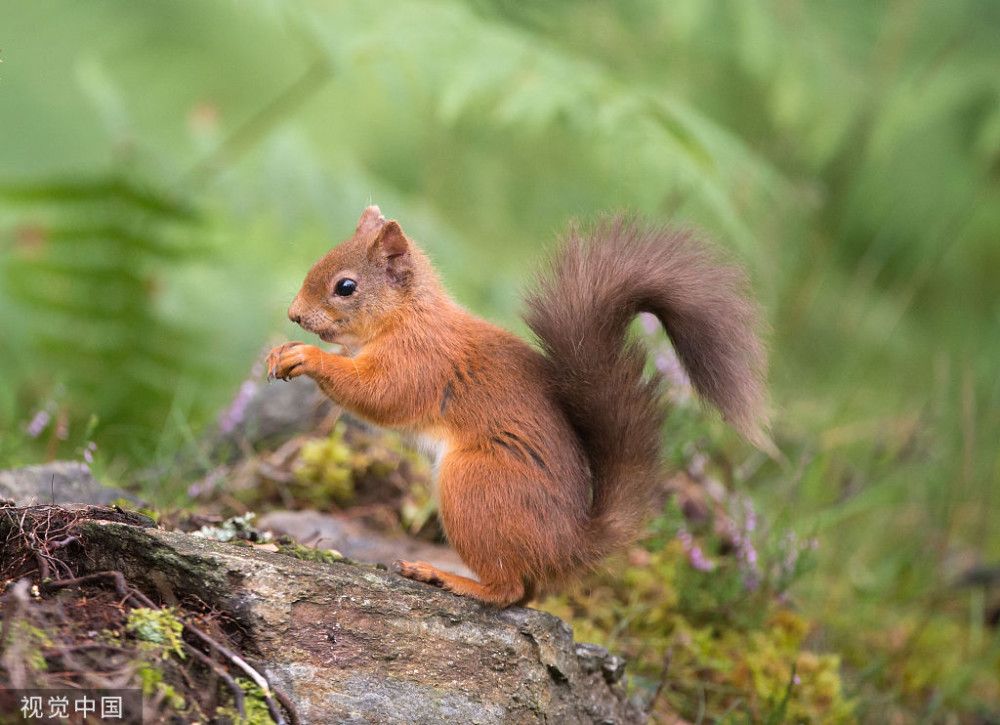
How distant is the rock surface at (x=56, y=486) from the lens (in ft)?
8.27

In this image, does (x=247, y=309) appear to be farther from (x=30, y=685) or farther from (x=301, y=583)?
(x=30, y=685)

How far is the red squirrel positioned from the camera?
2.37 metres

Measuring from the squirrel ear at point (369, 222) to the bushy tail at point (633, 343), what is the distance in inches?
25.4

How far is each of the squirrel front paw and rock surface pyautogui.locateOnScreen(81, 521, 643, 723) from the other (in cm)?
48

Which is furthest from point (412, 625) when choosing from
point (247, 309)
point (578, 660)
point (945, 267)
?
point (945, 267)

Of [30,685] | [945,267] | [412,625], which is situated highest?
[945,267]

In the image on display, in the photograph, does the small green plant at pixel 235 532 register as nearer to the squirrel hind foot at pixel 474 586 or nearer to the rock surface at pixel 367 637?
the rock surface at pixel 367 637

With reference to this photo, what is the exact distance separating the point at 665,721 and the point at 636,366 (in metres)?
0.98

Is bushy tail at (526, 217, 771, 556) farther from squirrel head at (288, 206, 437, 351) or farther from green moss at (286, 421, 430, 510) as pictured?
green moss at (286, 421, 430, 510)

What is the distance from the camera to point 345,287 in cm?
280

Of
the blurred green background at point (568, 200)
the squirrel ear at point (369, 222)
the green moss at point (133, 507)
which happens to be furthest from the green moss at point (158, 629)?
the squirrel ear at point (369, 222)

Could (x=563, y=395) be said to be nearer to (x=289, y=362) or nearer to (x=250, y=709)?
(x=289, y=362)

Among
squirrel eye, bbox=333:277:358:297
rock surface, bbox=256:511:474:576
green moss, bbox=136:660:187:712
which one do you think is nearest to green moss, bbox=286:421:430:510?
rock surface, bbox=256:511:474:576

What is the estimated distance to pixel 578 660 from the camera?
94.4 inches
